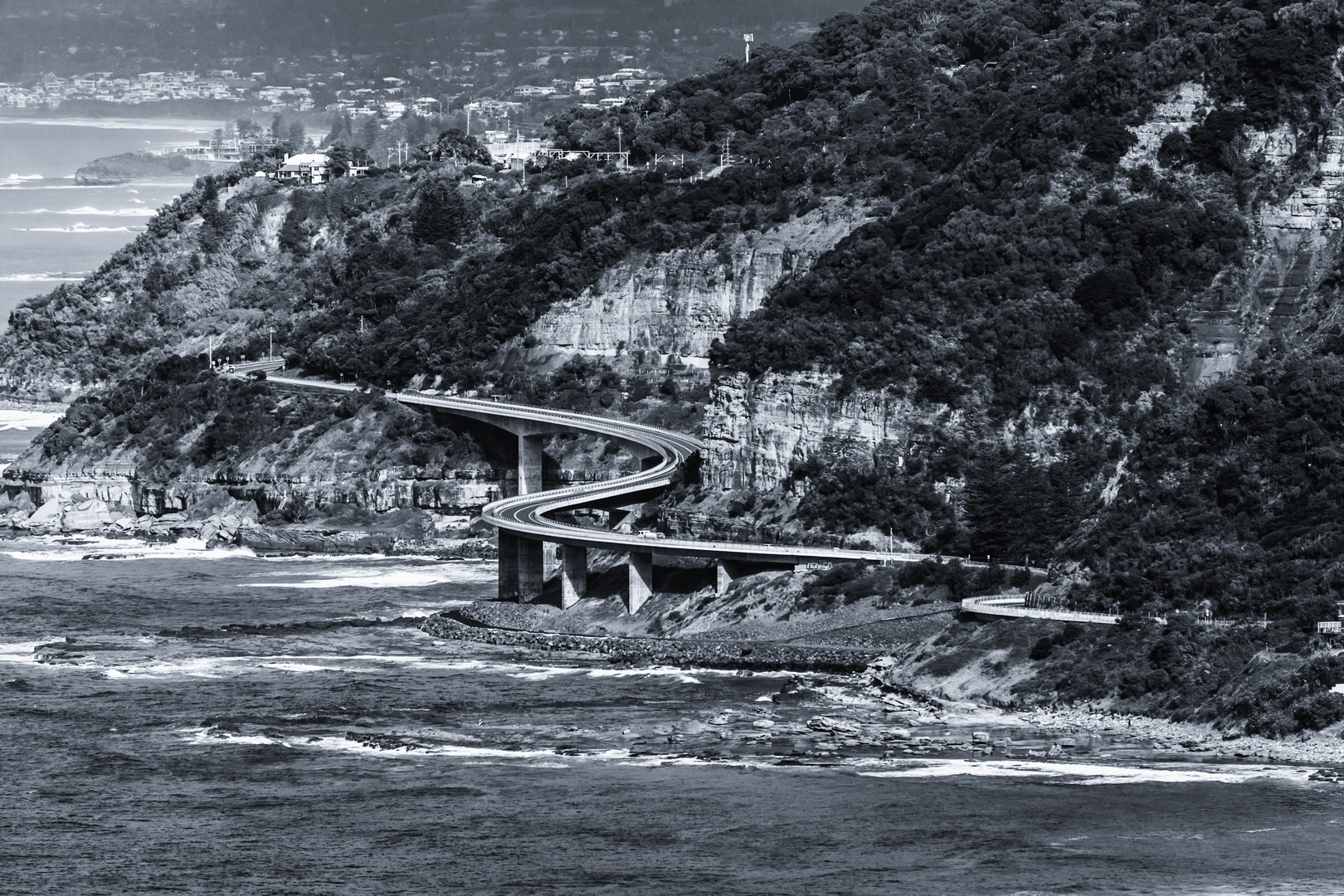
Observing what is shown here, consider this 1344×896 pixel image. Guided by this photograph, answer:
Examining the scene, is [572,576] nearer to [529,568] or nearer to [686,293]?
[529,568]

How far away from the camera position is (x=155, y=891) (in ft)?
256

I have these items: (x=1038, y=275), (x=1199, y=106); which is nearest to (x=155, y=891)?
(x=1038, y=275)

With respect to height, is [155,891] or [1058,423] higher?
[1058,423]

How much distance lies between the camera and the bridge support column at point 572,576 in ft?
403

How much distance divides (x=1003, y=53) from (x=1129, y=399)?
2727 inches

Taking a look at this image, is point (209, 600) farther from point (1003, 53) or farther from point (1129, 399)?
point (1003, 53)

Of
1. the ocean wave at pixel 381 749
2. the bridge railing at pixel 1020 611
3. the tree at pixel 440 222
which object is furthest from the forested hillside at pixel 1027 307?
the ocean wave at pixel 381 749

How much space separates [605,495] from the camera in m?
133

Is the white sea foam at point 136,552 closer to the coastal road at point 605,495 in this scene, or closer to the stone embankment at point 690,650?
the coastal road at point 605,495

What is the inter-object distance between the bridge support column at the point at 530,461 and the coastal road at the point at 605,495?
0.82 meters

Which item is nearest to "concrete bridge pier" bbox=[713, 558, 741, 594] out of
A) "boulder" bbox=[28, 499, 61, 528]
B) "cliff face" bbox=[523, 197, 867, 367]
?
"cliff face" bbox=[523, 197, 867, 367]

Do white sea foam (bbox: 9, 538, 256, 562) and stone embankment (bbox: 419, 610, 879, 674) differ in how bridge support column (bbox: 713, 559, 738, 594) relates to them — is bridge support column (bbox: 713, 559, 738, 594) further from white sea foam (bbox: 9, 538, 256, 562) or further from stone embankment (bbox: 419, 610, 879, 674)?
white sea foam (bbox: 9, 538, 256, 562)

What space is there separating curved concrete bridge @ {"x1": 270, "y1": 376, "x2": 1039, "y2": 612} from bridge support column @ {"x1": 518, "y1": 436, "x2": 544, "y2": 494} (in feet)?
0.15

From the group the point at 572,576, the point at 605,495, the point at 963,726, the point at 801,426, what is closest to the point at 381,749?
the point at 963,726
